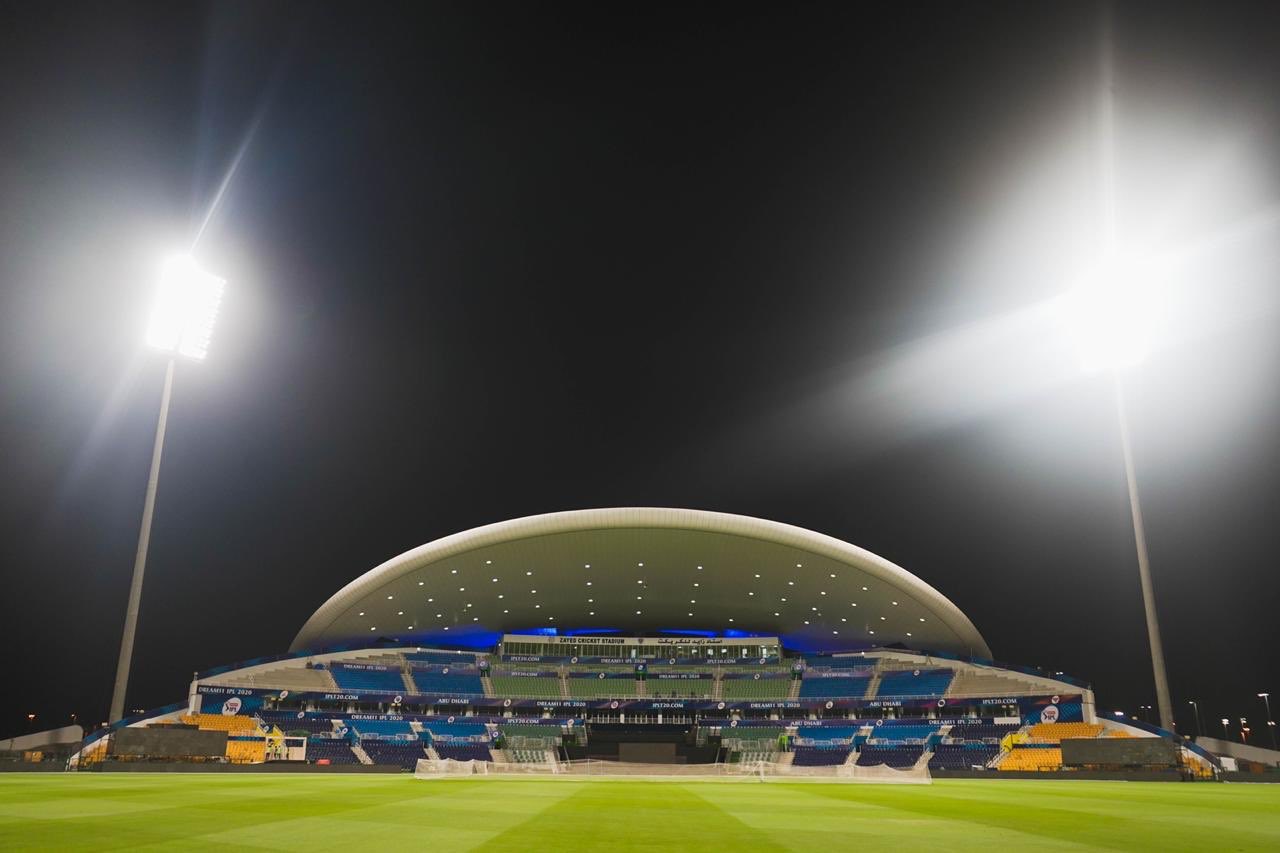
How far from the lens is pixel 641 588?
57.0 m

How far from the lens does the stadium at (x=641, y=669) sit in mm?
47281

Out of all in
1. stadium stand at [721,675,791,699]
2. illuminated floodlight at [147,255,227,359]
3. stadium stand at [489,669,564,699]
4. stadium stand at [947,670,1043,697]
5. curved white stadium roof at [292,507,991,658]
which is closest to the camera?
illuminated floodlight at [147,255,227,359]

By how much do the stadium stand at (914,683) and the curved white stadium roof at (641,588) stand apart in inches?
140

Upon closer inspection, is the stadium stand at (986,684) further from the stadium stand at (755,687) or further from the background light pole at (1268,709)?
the background light pole at (1268,709)

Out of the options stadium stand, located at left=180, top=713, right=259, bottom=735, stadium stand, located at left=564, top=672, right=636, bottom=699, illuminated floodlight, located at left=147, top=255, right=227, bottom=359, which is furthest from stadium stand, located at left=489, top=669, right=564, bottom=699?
illuminated floodlight, located at left=147, top=255, right=227, bottom=359

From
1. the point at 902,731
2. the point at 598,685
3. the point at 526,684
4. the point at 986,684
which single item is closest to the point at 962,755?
the point at 902,731

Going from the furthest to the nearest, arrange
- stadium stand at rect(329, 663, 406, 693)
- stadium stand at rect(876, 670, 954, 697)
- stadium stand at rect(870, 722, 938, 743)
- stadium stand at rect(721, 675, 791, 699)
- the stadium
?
stadium stand at rect(721, 675, 791, 699)
stadium stand at rect(329, 663, 406, 693)
stadium stand at rect(876, 670, 954, 697)
stadium stand at rect(870, 722, 938, 743)
the stadium

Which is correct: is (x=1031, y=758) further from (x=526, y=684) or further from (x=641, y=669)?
(x=526, y=684)

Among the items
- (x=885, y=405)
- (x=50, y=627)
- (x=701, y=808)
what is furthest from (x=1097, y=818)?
(x=50, y=627)

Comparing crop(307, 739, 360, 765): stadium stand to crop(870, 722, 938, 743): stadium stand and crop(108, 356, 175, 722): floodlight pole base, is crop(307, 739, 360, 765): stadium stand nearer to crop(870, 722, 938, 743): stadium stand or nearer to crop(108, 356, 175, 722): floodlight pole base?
crop(108, 356, 175, 722): floodlight pole base

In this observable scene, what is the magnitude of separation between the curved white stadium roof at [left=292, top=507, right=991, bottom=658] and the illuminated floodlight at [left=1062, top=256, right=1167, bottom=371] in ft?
70.9

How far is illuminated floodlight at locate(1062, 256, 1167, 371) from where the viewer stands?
2747 cm

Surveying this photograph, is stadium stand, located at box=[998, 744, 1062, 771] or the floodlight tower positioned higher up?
the floodlight tower

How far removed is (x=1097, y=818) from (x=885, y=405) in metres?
30.9
